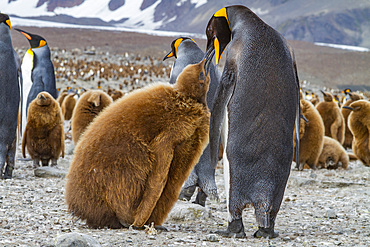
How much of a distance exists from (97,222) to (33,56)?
804 centimetres

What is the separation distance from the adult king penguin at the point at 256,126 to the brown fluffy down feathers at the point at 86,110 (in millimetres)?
3487

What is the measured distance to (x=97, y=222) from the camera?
10.3 ft

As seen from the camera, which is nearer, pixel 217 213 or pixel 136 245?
pixel 136 245

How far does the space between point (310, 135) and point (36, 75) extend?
5.77 metres

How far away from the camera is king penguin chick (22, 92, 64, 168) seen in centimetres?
629

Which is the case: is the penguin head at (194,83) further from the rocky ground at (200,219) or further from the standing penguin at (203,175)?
the standing penguin at (203,175)

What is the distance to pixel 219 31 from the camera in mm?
3693

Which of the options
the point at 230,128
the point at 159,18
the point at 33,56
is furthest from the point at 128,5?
the point at 230,128

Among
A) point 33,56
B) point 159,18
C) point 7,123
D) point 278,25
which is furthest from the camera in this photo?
point 159,18

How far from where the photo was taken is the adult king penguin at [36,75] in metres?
9.61

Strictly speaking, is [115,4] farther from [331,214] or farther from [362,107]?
[331,214]

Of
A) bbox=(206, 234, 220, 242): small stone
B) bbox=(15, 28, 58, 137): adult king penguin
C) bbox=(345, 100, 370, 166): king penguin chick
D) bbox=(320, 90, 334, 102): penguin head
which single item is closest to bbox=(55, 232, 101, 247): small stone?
bbox=(206, 234, 220, 242): small stone

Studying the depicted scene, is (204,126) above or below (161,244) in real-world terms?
above

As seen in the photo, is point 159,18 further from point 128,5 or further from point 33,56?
point 33,56
